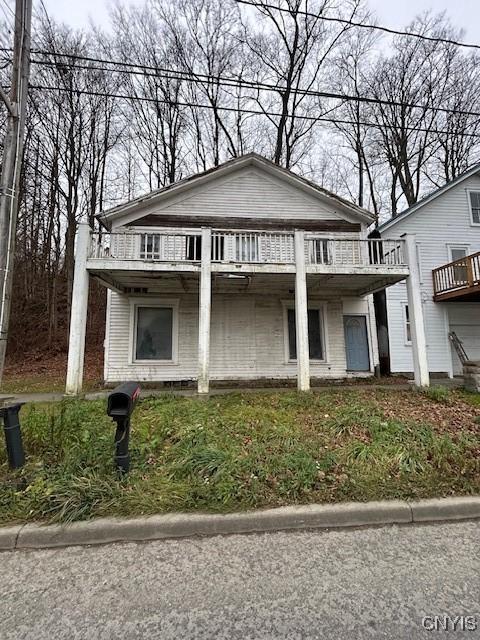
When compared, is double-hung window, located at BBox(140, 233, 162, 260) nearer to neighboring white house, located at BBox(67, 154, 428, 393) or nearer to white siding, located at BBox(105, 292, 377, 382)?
neighboring white house, located at BBox(67, 154, 428, 393)

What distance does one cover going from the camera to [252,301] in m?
9.70

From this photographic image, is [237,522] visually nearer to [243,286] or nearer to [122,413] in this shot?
[122,413]

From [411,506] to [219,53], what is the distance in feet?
69.9

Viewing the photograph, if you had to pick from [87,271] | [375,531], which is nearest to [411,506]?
[375,531]

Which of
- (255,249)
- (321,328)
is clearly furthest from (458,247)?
(255,249)

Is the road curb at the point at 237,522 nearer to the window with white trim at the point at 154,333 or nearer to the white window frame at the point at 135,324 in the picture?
the white window frame at the point at 135,324

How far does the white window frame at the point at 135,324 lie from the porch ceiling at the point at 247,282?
318mm

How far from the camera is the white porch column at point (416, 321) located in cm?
773

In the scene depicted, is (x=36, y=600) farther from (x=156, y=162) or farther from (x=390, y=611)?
(x=156, y=162)

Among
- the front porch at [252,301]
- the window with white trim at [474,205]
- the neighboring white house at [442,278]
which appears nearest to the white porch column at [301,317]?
the front porch at [252,301]

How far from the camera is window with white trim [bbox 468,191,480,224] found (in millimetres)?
12977

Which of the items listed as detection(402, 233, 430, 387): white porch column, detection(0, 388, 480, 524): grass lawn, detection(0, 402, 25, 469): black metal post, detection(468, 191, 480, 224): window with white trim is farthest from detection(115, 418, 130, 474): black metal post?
detection(468, 191, 480, 224): window with white trim

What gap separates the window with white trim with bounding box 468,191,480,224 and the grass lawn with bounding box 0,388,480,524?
449 inches

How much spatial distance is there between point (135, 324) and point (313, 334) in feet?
18.3
